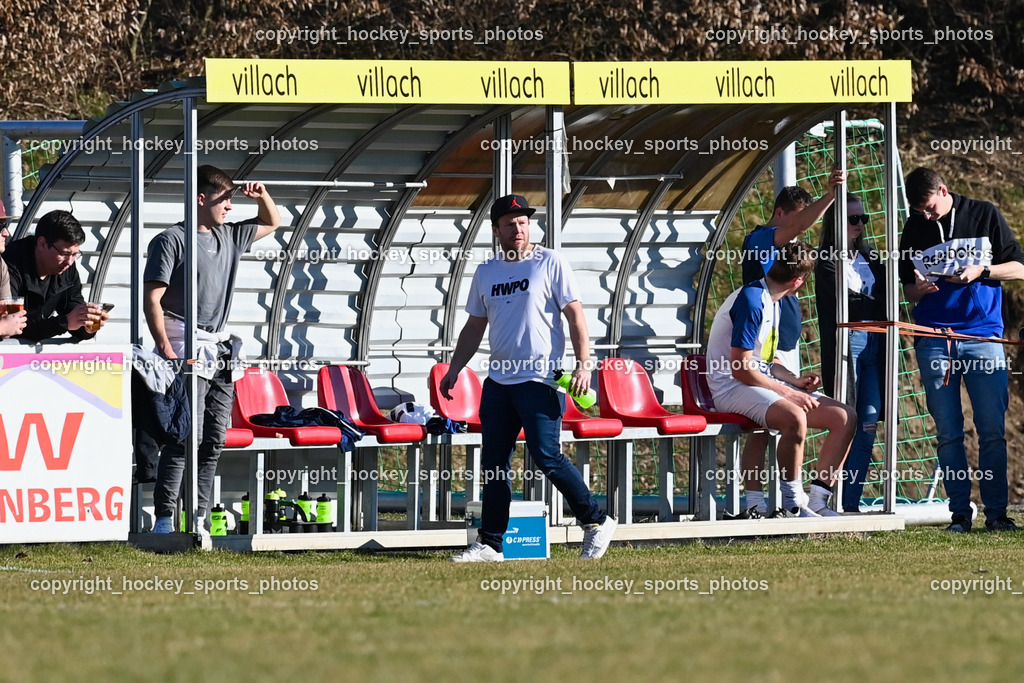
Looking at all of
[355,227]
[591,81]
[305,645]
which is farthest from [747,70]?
[305,645]

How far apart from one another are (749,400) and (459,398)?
196cm

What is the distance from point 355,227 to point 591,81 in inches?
101

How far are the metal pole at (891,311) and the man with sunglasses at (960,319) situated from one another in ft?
0.58

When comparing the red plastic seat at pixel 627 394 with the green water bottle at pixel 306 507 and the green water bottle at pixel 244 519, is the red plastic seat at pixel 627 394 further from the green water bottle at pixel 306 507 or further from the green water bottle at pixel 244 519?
the green water bottle at pixel 244 519

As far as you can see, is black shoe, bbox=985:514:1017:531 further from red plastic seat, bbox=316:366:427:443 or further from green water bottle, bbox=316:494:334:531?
green water bottle, bbox=316:494:334:531

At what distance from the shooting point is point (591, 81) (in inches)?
419

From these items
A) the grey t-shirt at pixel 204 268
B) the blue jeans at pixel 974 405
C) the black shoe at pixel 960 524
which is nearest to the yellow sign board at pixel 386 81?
the grey t-shirt at pixel 204 268

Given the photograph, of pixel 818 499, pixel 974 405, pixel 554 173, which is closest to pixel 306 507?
pixel 554 173

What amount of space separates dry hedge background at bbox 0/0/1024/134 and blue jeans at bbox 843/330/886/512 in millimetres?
9837

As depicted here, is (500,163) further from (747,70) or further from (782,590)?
(782,590)

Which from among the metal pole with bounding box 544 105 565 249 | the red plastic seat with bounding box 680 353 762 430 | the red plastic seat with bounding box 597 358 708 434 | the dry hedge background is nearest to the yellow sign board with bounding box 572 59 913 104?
the metal pole with bounding box 544 105 565 249

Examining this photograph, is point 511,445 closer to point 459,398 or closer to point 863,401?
point 459,398

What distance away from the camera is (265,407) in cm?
1170

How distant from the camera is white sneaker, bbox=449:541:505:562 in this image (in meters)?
9.40
